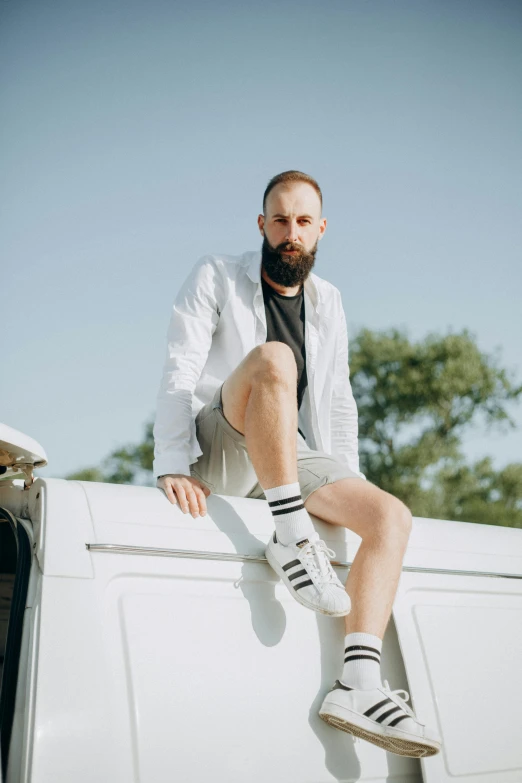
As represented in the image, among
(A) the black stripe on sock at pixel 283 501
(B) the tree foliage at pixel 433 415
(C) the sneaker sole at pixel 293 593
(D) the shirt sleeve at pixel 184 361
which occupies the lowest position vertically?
(C) the sneaker sole at pixel 293 593

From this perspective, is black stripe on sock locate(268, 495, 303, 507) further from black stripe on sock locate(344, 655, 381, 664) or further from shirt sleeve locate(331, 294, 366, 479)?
shirt sleeve locate(331, 294, 366, 479)

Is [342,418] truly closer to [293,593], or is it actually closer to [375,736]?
[293,593]

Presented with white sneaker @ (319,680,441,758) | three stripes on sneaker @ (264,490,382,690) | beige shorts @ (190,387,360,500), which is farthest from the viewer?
beige shorts @ (190,387,360,500)

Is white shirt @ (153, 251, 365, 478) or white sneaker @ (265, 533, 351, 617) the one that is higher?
white shirt @ (153, 251, 365, 478)

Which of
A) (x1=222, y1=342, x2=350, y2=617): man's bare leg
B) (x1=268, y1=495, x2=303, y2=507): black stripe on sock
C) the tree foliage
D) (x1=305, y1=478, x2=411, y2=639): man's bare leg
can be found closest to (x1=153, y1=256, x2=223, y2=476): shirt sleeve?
(x1=222, y1=342, x2=350, y2=617): man's bare leg

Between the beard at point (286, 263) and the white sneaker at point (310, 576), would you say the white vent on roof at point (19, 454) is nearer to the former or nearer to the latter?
the white sneaker at point (310, 576)

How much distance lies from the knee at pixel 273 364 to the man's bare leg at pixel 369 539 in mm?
449

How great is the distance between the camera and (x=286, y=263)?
3.37 metres

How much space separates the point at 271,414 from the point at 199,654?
791 mm

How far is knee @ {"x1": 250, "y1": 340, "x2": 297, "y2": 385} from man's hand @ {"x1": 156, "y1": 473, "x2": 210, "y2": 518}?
42cm

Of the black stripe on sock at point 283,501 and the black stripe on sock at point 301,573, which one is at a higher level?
the black stripe on sock at point 283,501

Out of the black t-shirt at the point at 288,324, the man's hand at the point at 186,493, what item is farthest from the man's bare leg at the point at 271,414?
the black t-shirt at the point at 288,324

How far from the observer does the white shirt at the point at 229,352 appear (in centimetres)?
284

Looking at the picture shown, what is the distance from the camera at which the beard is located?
11.1ft
